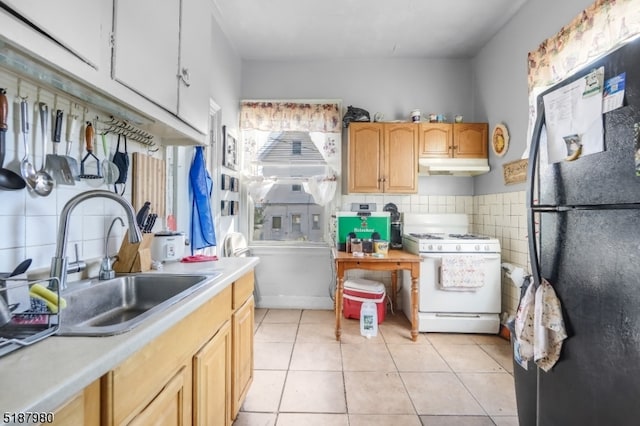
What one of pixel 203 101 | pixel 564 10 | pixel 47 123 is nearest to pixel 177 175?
pixel 203 101

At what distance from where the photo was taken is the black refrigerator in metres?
0.79

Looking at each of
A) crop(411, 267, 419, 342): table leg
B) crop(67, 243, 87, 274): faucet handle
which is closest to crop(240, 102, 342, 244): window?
crop(411, 267, 419, 342): table leg

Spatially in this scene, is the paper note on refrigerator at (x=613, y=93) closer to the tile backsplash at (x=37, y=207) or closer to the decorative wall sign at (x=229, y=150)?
the tile backsplash at (x=37, y=207)

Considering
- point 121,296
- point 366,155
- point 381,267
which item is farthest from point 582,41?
point 121,296

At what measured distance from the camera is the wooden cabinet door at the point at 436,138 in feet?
10.9

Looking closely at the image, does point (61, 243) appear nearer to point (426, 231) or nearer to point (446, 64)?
point (426, 231)

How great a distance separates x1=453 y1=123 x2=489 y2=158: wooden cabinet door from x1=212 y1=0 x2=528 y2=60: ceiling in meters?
0.88

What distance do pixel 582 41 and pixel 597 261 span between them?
1853mm

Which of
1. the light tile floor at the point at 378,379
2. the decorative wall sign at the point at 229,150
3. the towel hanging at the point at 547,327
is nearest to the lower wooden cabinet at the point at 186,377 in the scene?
the light tile floor at the point at 378,379

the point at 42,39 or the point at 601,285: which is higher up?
→ the point at 42,39

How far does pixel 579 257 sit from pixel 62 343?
4.62 feet

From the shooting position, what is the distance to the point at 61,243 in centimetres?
106

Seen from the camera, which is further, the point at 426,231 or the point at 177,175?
the point at 426,231

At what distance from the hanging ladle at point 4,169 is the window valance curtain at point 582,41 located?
278 cm
